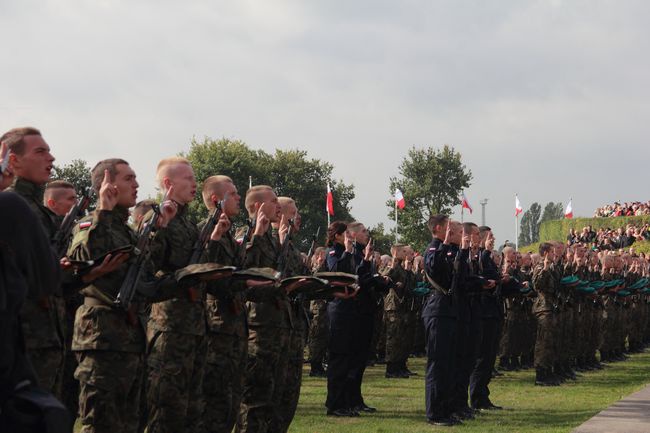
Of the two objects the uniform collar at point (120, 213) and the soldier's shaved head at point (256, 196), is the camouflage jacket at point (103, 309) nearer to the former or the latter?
the uniform collar at point (120, 213)

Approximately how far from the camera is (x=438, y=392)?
1105 centimetres

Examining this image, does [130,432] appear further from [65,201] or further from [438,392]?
[438,392]

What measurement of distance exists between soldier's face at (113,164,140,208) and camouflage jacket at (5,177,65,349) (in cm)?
52

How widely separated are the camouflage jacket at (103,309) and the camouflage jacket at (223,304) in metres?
1.25

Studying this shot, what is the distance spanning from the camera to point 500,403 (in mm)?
13500

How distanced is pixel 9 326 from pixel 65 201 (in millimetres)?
4469

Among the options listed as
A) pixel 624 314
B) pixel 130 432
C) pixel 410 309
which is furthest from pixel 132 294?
pixel 624 314

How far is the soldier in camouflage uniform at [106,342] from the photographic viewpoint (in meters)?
5.75

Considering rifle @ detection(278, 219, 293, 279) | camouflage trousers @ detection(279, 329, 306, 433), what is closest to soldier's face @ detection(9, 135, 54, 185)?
rifle @ detection(278, 219, 293, 279)

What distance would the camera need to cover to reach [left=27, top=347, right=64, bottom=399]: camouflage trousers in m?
5.52

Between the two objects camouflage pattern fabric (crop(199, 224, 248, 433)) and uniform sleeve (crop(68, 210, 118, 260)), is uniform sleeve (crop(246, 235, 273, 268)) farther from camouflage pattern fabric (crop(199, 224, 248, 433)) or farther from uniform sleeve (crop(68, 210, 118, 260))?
uniform sleeve (crop(68, 210, 118, 260))

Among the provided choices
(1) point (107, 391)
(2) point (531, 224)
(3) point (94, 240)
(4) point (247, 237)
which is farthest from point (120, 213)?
(2) point (531, 224)

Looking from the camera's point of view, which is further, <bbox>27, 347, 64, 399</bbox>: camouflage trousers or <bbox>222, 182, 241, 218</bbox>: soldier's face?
<bbox>222, 182, 241, 218</bbox>: soldier's face

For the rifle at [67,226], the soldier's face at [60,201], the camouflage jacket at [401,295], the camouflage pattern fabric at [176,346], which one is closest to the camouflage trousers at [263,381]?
the camouflage pattern fabric at [176,346]
